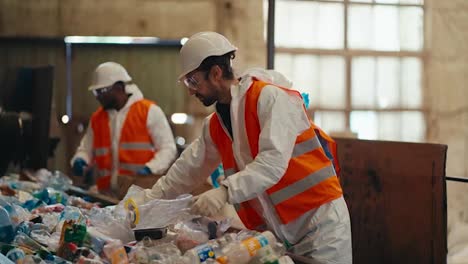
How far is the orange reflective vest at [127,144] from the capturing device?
4871mm

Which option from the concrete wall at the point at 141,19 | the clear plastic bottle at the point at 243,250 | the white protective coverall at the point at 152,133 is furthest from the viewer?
the concrete wall at the point at 141,19

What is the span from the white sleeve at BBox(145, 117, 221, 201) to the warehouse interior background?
418 centimetres

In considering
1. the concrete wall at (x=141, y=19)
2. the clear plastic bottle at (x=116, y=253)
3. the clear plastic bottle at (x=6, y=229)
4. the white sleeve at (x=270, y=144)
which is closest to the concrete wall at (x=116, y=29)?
the concrete wall at (x=141, y=19)

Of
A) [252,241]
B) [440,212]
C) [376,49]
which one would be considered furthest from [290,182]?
[376,49]

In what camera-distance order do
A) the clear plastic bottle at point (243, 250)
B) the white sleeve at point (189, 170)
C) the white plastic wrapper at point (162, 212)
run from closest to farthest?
1. the clear plastic bottle at point (243, 250)
2. the white plastic wrapper at point (162, 212)
3. the white sleeve at point (189, 170)

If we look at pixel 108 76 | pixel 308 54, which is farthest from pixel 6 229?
pixel 308 54

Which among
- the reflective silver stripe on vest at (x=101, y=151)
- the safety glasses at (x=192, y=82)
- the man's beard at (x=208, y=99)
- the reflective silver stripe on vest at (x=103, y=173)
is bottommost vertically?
the reflective silver stripe on vest at (x=103, y=173)

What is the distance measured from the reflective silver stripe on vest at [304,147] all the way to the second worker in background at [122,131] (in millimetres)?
2282

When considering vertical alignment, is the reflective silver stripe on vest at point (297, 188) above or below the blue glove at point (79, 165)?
above

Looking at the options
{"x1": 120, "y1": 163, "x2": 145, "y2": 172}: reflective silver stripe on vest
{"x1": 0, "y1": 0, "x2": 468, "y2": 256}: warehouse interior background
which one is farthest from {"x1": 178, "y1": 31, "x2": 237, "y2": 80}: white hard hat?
{"x1": 0, "y1": 0, "x2": 468, "y2": 256}: warehouse interior background

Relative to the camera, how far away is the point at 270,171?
90.7 inches

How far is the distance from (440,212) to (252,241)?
155 cm

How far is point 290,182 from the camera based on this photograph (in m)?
2.54

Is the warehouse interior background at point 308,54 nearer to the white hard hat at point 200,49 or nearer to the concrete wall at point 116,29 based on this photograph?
the concrete wall at point 116,29
